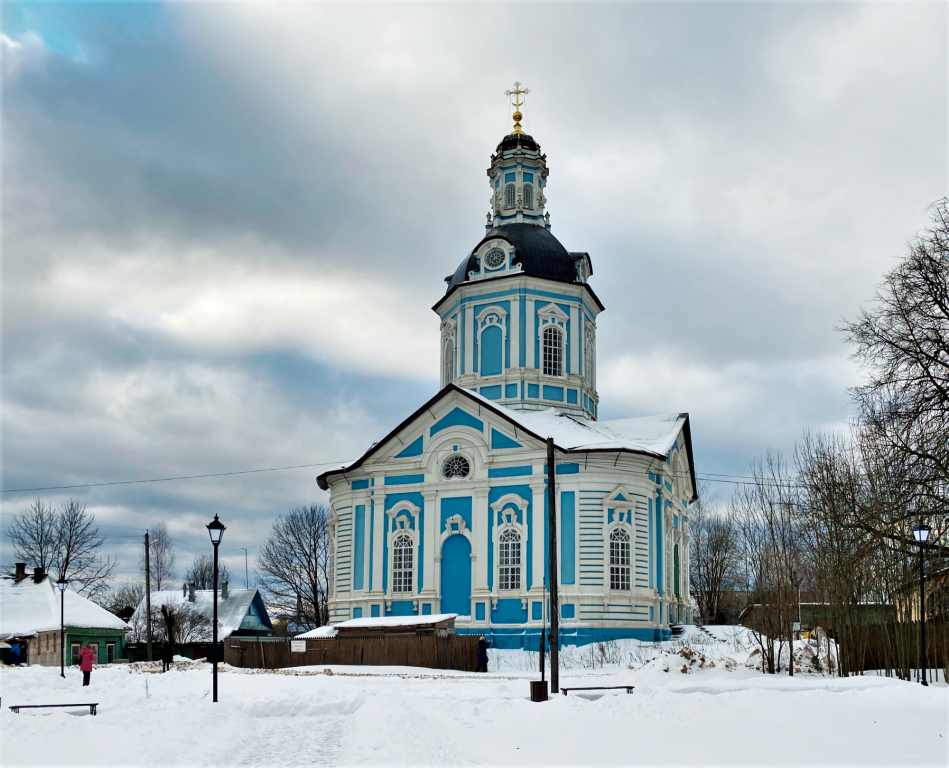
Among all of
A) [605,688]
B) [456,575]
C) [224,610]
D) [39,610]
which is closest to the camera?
[605,688]

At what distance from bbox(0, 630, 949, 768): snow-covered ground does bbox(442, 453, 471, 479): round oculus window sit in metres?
12.3

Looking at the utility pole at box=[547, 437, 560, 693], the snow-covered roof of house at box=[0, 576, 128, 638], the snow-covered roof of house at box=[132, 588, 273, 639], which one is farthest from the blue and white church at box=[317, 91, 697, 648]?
the snow-covered roof of house at box=[132, 588, 273, 639]

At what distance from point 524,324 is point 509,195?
7.15 m

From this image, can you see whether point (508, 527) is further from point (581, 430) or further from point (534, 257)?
point (534, 257)

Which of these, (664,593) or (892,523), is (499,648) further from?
(892,523)

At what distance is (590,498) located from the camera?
106 ft

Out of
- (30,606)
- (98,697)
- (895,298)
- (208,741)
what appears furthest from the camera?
(30,606)

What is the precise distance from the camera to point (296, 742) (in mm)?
15000

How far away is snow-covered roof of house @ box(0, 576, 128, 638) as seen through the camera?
41156 mm

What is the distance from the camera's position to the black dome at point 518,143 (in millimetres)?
41844

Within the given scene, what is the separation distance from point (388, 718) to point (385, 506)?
19901 millimetres

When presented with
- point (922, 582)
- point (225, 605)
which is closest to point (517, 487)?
point (922, 582)

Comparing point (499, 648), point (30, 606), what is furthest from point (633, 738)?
point (30, 606)

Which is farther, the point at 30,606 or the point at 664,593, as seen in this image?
the point at 30,606
